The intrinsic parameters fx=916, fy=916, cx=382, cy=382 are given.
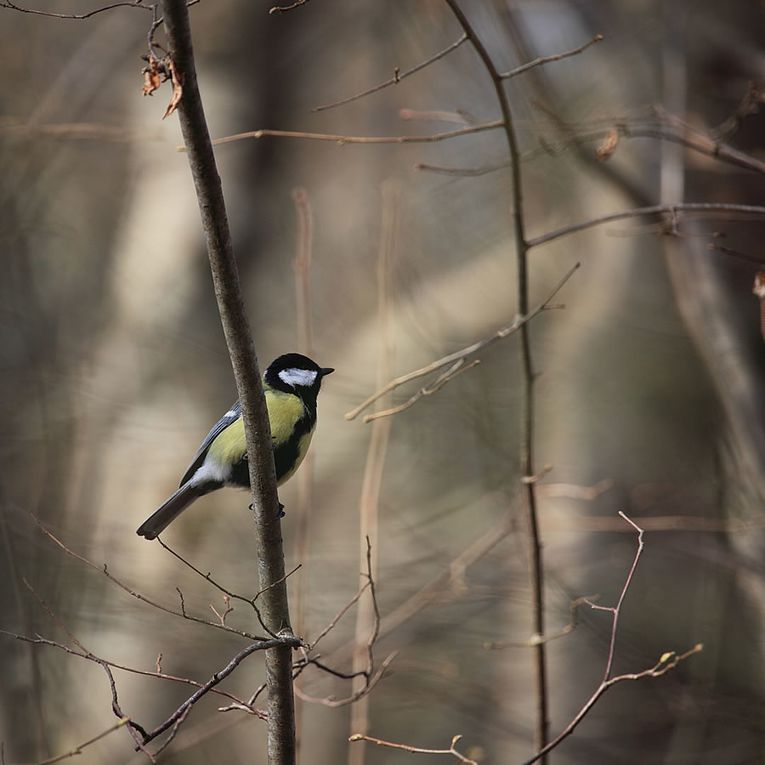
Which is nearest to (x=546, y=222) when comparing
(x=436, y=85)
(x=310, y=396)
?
(x=436, y=85)

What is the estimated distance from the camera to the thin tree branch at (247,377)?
1.50m

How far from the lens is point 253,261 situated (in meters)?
7.04

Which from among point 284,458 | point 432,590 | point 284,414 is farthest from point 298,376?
point 432,590

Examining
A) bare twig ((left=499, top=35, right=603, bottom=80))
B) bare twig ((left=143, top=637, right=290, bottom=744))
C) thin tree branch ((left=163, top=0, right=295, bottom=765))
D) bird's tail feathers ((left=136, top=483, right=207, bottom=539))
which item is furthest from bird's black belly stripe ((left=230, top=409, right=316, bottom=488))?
bare twig ((left=499, top=35, right=603, bottom=80))

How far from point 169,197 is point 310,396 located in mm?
3985

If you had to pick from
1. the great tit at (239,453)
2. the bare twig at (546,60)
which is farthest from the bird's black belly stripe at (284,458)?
the bare twig at (546,60)

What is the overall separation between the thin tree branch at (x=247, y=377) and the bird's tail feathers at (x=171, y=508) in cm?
98

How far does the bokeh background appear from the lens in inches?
182

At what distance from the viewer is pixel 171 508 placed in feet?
9.37

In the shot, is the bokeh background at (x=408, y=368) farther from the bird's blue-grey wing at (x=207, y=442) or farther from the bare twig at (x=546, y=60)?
the bare twig at (x=546, y=60)

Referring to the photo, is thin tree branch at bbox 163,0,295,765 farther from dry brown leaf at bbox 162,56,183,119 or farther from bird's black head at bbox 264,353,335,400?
bird's black head at bbox 264,353,335,400

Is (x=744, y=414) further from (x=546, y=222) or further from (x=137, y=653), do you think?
(x=137, y=653)

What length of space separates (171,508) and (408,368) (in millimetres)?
3167

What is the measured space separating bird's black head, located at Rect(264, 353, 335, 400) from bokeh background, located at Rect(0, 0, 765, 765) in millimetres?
657
